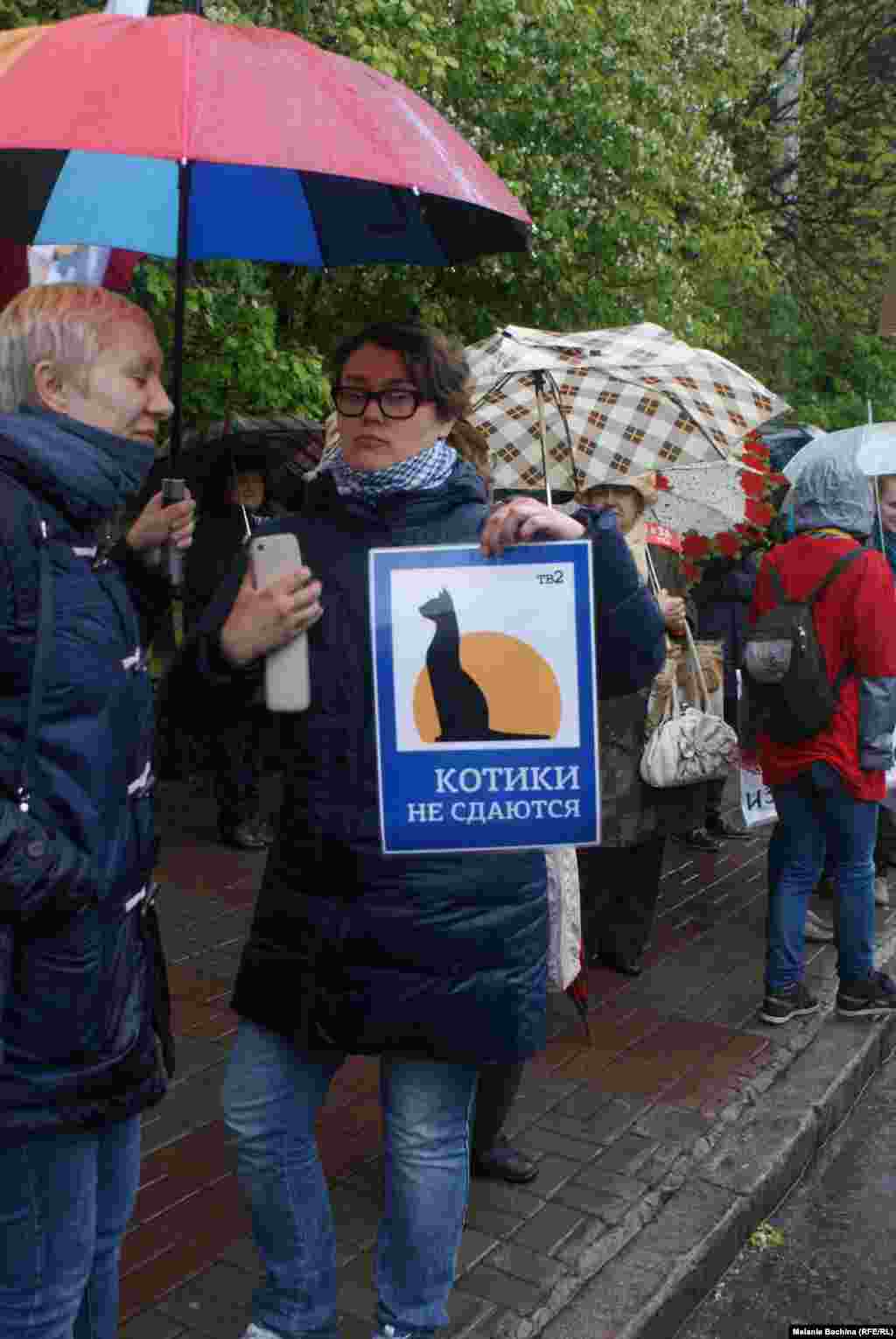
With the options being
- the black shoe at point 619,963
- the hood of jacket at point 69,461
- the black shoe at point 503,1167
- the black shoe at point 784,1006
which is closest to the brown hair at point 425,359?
the hood of jacket at point 69,461

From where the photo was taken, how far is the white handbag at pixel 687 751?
4.82 meters

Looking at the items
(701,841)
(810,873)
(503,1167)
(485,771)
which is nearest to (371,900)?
(485,771)

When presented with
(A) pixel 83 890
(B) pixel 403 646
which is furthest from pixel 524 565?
(A) pixel 83 890

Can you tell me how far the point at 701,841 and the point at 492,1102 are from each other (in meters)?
3.90

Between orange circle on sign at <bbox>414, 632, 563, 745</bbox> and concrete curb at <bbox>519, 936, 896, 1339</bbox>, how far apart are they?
139 cm

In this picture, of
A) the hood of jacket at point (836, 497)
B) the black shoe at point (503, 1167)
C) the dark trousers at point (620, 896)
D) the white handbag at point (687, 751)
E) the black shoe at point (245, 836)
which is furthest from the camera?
the black shoe at point (245, 836)

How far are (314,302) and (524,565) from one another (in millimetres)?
6653

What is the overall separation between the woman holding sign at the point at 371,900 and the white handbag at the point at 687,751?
226cm

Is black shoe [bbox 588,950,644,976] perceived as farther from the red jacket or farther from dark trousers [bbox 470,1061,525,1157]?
dark trousers [bbox 470,1061,525,1157]

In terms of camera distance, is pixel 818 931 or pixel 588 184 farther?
pixel 588 184

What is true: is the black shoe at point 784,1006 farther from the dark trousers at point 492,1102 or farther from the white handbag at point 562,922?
the white handbag at point 562,922

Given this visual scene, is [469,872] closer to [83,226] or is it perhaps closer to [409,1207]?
[409,1207]

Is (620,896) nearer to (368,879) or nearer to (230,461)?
(230,461)

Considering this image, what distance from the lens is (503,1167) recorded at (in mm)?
3695
